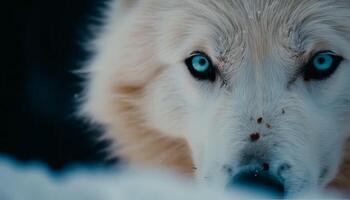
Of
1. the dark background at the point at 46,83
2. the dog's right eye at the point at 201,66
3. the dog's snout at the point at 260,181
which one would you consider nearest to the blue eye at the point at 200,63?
the dog's right eye at the point at 201,66

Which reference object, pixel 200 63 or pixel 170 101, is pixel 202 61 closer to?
pixel 200 63

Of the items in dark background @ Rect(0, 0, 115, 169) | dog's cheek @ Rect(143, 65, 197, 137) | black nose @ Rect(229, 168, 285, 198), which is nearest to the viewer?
black nose @ Rect(229, 168, 285, 198)

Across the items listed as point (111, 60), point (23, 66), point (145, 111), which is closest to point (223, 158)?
point (145, 111)

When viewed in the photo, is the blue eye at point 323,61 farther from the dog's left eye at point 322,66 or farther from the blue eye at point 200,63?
the blue eye at point 200,63

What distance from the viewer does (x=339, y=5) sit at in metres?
2.55

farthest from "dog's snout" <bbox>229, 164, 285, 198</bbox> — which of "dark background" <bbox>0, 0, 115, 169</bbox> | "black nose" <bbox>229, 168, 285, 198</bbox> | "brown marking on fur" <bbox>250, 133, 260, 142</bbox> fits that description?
"dark background" <bbox>0, 0, 115, 169</bbox>

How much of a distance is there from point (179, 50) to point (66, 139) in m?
1.45

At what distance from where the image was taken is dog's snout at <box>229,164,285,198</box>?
214cm

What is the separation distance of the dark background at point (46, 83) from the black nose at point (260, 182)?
50.4 inches

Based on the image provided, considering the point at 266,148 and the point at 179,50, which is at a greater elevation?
the point at 179,50

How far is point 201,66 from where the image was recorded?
2592mm

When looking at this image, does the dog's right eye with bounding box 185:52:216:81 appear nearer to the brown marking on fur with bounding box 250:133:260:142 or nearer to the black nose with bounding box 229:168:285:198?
the brown marking on fur with bounding box 250:133:260:142

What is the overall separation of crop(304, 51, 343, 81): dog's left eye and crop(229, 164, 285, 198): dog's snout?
1.52ft

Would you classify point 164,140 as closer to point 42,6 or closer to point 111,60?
point 111,60
